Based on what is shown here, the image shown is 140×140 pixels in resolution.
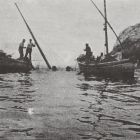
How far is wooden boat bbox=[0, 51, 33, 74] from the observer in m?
30.6

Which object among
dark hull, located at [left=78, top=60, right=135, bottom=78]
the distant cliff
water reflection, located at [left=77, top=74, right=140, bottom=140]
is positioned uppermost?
the distant cliff

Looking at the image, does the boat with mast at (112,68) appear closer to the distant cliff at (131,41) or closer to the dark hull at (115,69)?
the dark hull at (115,69)

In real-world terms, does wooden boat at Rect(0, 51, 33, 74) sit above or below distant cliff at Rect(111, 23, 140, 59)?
below

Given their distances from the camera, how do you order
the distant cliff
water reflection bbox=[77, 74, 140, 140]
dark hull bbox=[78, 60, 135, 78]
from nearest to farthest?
water reflection bbox=[77, 74, 140, 140] → dark hull bbox=[78, 60, 135, 78] → the distant cliff

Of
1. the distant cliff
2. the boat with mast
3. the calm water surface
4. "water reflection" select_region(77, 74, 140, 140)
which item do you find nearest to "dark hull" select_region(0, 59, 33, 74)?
the boat with mast

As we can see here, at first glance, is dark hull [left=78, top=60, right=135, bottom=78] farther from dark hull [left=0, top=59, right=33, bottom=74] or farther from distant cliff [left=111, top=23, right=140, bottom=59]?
distant cliff [left=111, top=23, right=140, bottom=59]

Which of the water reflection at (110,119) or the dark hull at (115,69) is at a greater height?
the dark hull at (115,69)

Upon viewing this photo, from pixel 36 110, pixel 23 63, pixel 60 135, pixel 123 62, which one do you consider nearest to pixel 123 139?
pixel 60 135

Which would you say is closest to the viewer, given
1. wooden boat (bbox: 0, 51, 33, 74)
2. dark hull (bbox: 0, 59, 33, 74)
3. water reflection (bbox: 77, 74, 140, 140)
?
water reflection (bbox: 77, 74, 140, 140)

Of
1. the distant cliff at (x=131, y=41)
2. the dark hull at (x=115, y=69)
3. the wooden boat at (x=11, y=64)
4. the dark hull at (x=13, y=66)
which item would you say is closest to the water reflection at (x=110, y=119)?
the dark hull at (x=115, y=69)

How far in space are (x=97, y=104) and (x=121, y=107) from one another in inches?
33.0

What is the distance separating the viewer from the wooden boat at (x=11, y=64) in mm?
30639

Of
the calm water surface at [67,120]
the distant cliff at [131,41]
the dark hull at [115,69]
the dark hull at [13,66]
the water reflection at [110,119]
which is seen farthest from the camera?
the distant cliff at [131,41]

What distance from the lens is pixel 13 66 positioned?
33344mm
